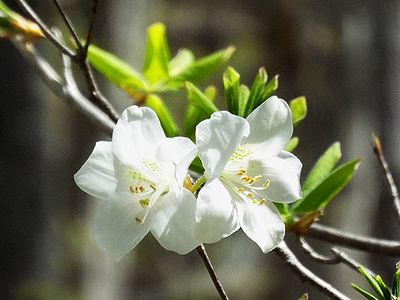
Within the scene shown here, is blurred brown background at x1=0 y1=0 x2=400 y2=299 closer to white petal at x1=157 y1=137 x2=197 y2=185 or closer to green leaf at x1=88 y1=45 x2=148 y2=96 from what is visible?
green leaf at x1=88 y1=45 x2=148 y2=96

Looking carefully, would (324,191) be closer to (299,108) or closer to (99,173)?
(299,108)

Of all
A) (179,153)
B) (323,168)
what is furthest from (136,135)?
(323,168)

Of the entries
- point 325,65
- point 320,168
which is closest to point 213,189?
point 320,168

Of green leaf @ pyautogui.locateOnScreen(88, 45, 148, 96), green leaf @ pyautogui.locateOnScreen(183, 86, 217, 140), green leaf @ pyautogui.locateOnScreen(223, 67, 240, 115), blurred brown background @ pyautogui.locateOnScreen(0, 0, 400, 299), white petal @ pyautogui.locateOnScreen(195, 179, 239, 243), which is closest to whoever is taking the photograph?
white petal @ pyautogui.locateOnScreen(195, 179, 239, 243)

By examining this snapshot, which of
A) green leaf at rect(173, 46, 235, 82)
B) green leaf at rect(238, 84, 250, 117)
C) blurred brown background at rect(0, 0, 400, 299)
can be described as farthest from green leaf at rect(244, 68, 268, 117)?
blurred brown background at rect(0, 0, 400, 299)

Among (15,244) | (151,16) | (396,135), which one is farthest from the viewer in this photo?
(151,16)

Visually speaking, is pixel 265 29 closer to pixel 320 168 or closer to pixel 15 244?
pixel 15 244

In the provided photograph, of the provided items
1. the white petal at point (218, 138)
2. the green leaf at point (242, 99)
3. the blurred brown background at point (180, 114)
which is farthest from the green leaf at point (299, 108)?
the blurred brown background at point (180, 114)
